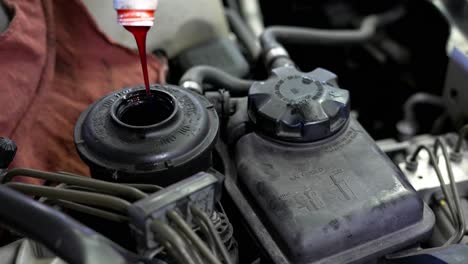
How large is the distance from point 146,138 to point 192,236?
176mm

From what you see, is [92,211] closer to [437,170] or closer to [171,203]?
[171,203]

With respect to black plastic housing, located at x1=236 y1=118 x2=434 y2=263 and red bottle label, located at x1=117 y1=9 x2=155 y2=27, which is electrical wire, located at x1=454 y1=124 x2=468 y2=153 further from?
red bottle label, located at x1=117 y1=9 x2=155 y2=27

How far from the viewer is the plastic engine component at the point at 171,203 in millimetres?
546

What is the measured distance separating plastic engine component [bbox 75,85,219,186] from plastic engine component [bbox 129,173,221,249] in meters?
0.09

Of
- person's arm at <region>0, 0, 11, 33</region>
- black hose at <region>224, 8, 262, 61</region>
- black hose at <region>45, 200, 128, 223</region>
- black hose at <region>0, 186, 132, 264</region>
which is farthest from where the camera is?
black hose at <region>224, 8, 262, 61</region>

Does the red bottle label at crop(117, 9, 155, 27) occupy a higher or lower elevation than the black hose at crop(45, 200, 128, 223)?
higher

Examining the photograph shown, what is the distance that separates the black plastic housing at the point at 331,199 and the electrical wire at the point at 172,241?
0.58 feet

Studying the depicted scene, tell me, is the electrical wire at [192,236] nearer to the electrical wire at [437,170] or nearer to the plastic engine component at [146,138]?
the plastic engine component at [146,138]

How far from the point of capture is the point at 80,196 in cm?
61

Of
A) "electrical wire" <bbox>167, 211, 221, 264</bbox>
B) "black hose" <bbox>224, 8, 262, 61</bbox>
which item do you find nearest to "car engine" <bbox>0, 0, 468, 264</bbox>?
"electrical wire" <bbox>167, 211, 221, 264</bbox>

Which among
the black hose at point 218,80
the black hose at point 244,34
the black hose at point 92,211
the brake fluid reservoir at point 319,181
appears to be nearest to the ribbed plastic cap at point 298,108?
the brake fluid reservoir at point 319,181

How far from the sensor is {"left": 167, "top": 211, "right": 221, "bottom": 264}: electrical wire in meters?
0.55

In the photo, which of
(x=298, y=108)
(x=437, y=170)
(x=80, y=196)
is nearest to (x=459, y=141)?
(x=437, y=170)

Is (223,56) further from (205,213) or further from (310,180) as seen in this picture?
(205,213)
